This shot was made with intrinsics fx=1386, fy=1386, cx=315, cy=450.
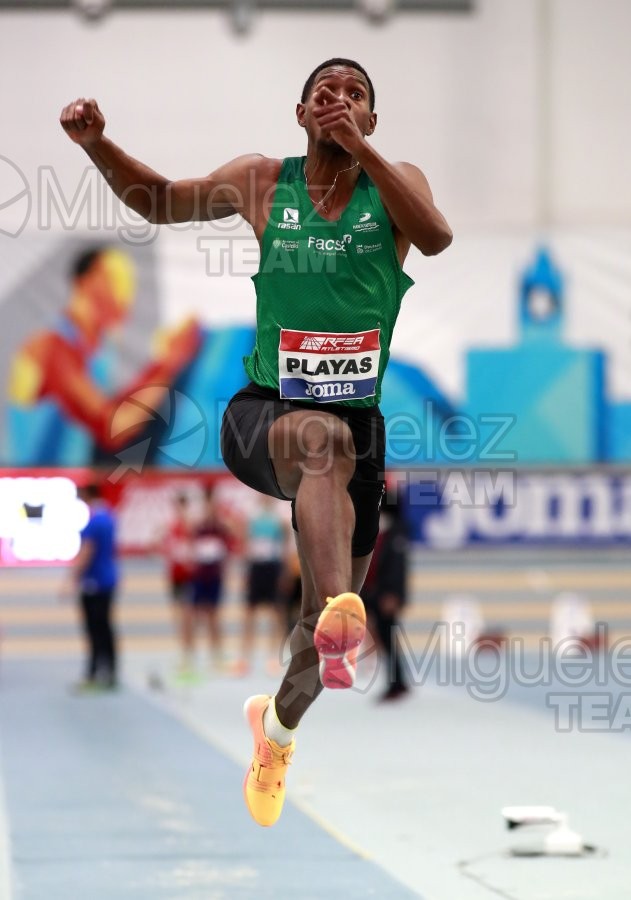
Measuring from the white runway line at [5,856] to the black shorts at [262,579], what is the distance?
5.91m

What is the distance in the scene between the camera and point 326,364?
425cm

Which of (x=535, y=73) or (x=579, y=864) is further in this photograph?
(x=535, y=73)

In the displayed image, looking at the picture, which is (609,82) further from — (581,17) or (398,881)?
(398,881)

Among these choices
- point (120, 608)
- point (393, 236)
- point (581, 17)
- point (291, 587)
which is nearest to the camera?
point (393, 236)

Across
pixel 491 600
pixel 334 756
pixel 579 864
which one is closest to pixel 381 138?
pixel 491 600

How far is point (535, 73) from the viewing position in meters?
18.0

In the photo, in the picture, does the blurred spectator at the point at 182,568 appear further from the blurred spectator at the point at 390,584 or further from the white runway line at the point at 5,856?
the white runway line at the point at 5,856

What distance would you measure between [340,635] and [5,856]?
317 cm

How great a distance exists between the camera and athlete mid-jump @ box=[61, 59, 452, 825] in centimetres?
404

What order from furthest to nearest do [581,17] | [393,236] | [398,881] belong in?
[581,17], [398,881], [393,236]

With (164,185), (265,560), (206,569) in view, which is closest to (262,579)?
(265,560)

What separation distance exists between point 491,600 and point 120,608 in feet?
15.0

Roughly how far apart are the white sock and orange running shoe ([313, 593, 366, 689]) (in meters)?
0.93

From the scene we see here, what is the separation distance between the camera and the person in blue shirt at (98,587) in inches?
503
